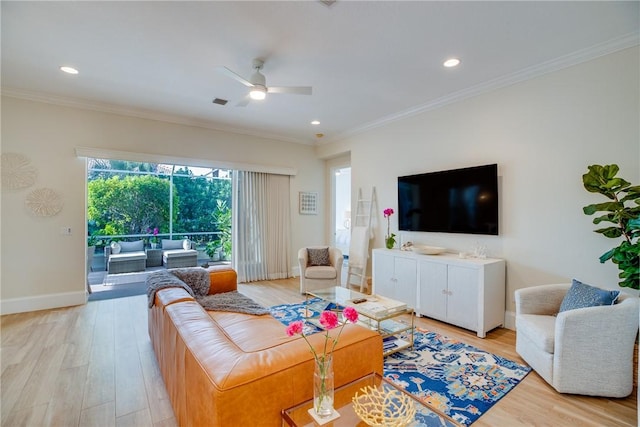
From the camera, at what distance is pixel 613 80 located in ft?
8.86

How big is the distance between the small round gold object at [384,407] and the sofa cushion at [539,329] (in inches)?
61.2

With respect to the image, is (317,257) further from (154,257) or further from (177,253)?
(154,257)

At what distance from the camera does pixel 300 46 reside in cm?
274

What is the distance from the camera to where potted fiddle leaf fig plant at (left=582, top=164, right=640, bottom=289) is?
83.5 inches

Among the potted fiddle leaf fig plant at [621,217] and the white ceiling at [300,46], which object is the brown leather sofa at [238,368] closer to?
the potted fiddle leaf fig plant at [621,217]

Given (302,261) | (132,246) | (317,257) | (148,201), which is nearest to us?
(302,261)

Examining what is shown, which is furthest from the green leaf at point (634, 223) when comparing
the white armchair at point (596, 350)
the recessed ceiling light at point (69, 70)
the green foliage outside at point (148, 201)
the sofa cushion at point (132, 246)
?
the sofa cushion at point (132, 246)

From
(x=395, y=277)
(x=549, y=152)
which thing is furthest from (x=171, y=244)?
(x=549, y=152)

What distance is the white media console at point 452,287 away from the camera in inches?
125

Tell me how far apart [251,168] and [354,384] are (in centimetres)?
461

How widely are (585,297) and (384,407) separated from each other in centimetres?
206

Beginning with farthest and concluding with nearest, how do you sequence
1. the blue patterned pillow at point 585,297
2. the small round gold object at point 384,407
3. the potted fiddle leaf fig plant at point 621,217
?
1. the blue patterned pillow at point 585,297
2. the potted fiddle leaf fig plant at point 621,217
3. the small round gold object at point 384,407

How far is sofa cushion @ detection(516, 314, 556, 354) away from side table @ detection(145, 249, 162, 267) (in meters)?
6.94

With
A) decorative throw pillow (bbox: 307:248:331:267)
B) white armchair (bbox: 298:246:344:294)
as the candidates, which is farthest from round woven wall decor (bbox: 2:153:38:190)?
decorative throw pillow (bbox: 307:248:331:267)
